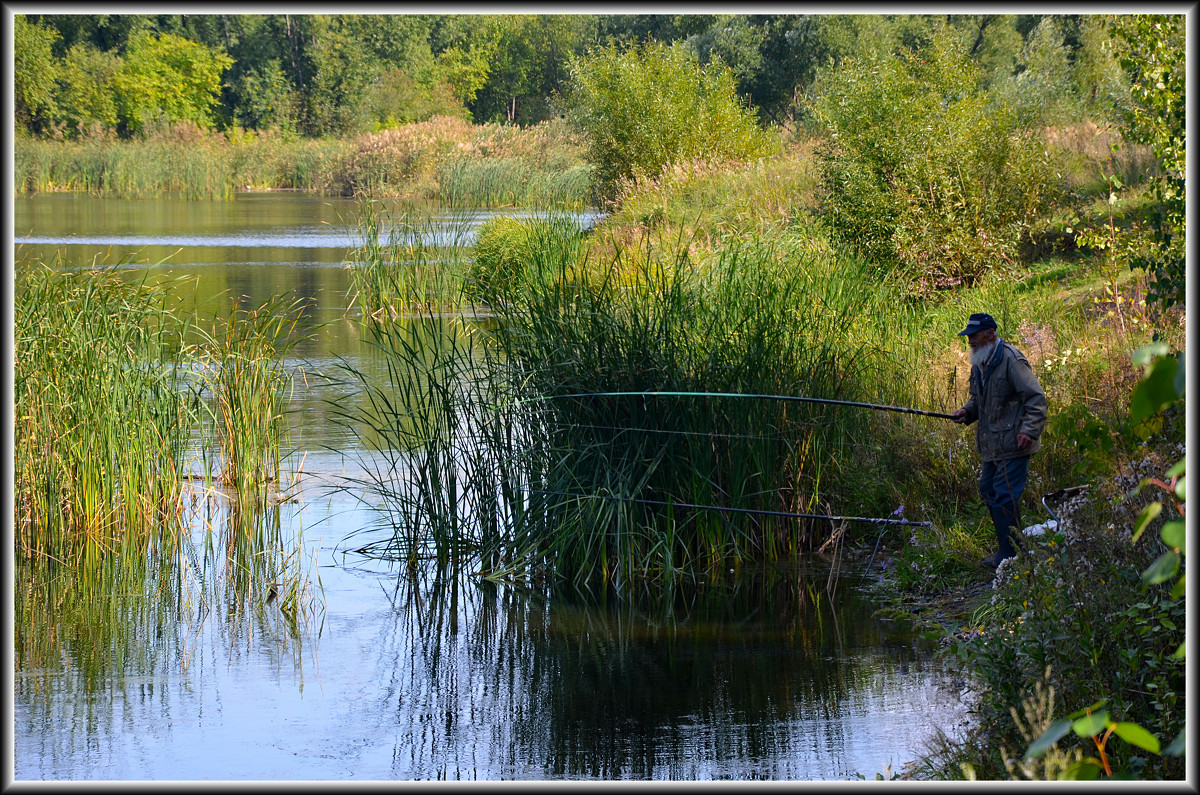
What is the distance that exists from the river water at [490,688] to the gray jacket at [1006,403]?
3.86 feet

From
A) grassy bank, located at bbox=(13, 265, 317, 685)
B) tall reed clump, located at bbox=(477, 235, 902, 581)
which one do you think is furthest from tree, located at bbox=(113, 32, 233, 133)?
tall reed clump, located at bbox=(477, 235, 902, 581)

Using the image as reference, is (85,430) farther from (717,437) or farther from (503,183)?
(503,183)

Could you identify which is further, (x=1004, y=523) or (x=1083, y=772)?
(x=1004, y=523)

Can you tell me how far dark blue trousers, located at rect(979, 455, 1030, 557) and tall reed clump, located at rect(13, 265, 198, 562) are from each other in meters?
5.15

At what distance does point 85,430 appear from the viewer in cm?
774

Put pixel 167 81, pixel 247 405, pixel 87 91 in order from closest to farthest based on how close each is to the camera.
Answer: pixel 247 405
pixel 87 91
pixel 167 81

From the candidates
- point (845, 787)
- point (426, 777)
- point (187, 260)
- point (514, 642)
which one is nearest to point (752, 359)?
point (514, 642)

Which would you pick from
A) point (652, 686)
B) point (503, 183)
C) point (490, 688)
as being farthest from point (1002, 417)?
point (503, 183)

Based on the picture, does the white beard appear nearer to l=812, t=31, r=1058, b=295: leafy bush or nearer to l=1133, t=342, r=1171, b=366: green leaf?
l=1133, t=342, r=1171, b=366: green leaf

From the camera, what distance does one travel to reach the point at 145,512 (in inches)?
318

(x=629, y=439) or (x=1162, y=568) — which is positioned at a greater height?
(x=629, y=439)

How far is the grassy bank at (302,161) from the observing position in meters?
30.6

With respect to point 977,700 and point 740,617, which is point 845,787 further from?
point 740,617

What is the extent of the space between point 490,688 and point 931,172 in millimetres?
10576
